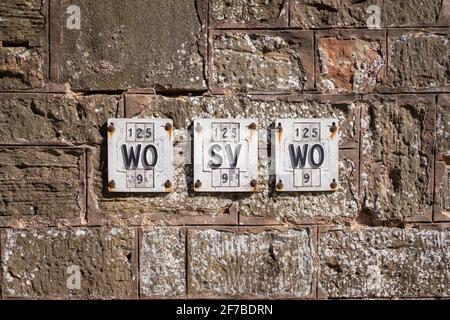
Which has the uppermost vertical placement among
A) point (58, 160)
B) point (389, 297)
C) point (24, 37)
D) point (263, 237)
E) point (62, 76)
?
point (24, 37)

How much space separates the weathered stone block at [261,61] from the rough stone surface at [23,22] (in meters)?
0.70

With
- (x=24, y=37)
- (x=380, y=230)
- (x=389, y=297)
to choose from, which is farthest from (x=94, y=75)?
(x=389, y=297)

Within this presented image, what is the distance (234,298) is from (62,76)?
3.75 feet

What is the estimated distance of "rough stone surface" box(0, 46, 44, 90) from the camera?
2350 millimetres

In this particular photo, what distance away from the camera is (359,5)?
238 centimetres

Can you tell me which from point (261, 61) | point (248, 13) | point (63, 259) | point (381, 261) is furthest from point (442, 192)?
point (63, 259)

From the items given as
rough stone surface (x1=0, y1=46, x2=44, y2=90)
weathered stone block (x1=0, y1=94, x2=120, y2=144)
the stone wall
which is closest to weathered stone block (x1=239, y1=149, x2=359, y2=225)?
the stone wall

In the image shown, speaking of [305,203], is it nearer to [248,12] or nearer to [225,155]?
[225,155]

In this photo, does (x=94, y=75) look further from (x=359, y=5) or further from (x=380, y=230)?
(x=380, y=230)

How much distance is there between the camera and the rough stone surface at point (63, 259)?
2.38m

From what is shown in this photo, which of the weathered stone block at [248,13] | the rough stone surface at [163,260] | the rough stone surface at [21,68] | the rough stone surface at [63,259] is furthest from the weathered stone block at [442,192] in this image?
the rough stone surface at [21,68]

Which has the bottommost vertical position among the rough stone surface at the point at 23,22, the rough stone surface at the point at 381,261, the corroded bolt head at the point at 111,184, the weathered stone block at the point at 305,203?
the rough stone surface at the point at 381,261

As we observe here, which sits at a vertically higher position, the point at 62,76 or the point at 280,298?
the point at 62,76

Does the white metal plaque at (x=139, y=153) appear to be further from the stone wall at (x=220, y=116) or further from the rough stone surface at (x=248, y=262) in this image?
the rough stone surface at (x=248, y=262)
